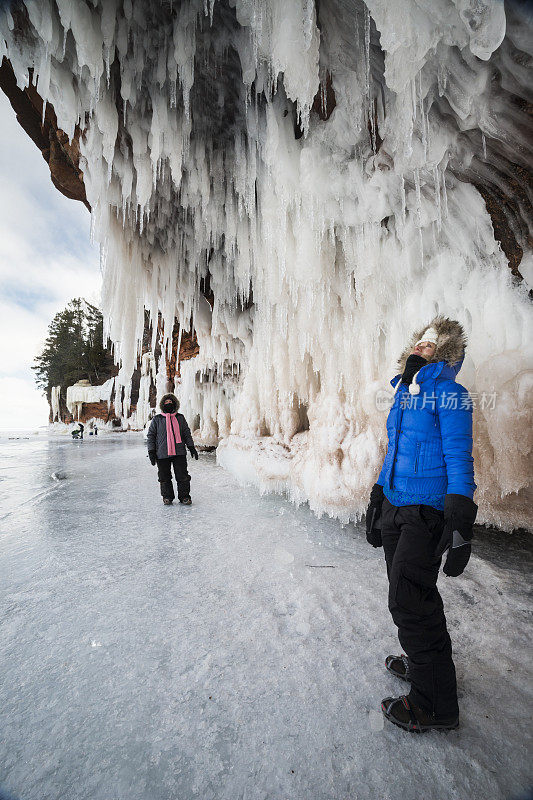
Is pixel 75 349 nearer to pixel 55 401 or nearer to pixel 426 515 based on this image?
pixel 55 401

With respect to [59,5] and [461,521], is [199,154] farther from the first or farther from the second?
[461,521]

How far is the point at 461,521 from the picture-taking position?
1.28 meters

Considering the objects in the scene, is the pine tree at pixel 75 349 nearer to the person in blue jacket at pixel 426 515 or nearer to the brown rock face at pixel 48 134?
the brown rock face at pixel 48 134

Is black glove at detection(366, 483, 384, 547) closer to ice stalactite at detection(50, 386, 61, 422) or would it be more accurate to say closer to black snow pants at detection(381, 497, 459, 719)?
black snow pants at detection(381, 497, 459, 719)

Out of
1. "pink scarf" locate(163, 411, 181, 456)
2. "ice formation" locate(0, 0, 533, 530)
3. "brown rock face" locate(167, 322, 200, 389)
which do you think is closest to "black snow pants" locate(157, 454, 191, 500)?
"pink scarf" locate(163, 411, 181, 456)

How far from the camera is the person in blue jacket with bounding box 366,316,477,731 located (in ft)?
4.25

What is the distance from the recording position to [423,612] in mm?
1345

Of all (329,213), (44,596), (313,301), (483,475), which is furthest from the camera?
(313,301)

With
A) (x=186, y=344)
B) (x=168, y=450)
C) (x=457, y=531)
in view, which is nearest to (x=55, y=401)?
(x=186, y=344)

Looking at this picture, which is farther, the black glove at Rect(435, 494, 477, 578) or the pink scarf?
the pink scarf

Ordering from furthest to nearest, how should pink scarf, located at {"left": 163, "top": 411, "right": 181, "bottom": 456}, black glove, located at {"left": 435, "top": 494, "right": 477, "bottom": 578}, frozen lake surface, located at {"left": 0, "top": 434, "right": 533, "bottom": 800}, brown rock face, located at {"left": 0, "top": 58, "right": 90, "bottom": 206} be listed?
pink scarf, located at {"left": 163, "top": 411, "right": 181, "bottom": 456} < brown rock face, located at {"left": 0, "top": 58, "right": 90, "bottom": 206} < black glove, located at {"left": 435, "top": 494, "right": 477, "bottom": 578} < frozen lake surface, located at {"left": 0, "top": 434, "right": 533, "bottom": 800}

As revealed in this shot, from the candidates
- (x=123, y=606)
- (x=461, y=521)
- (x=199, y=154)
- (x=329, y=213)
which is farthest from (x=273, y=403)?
(x=461, y=521)

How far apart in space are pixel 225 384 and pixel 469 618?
9759 millimetres

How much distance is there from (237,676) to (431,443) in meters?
1.49
